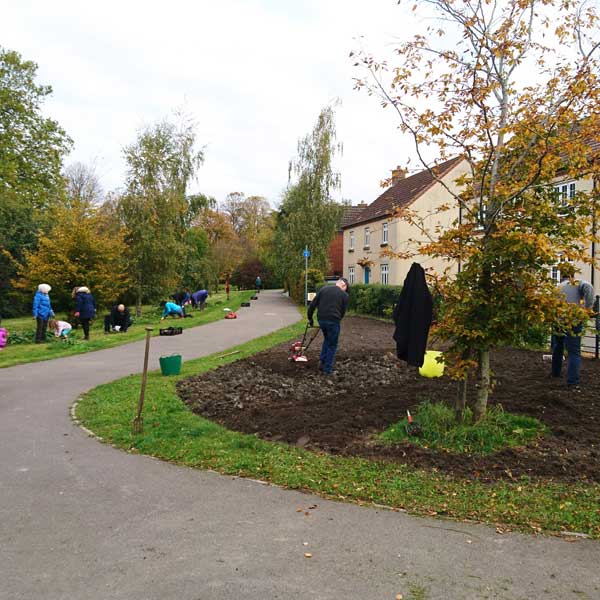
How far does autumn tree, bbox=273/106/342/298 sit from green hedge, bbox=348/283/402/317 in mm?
8462

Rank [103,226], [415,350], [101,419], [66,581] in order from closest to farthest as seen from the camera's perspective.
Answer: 1. [66,581]
2. [415,350]
3. [101,419]
4. [103,226]

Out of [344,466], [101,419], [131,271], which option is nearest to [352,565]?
[344,466]

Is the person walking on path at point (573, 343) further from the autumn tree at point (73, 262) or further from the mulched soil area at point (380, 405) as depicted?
the autumn tree at point (73, 262)

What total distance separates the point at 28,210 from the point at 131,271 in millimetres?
10957

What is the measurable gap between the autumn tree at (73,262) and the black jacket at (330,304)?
1338 cm

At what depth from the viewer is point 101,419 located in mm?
7379

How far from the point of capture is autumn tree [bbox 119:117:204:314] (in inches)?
993

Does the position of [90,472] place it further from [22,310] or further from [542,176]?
[22,310]

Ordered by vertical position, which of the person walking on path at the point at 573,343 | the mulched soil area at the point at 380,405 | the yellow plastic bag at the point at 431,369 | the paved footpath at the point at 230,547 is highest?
the person walking on path at the point at 573,343

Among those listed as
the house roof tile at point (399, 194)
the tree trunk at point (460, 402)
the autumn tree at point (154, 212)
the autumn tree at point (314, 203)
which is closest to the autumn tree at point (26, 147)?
the autumn tree at point (154, 212)

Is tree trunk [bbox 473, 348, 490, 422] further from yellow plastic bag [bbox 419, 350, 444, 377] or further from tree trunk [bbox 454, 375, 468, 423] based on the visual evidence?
yellow plastic bag [bbox 419, 350, 444, 377]

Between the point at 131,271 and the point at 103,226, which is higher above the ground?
the point at 103,226

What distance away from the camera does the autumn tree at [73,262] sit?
68.8ft

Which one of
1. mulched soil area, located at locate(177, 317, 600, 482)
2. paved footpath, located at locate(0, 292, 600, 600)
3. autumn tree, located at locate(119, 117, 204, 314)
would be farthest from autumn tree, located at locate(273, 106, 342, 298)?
paved footpath, located at locate(0, 292, 600, 600)
